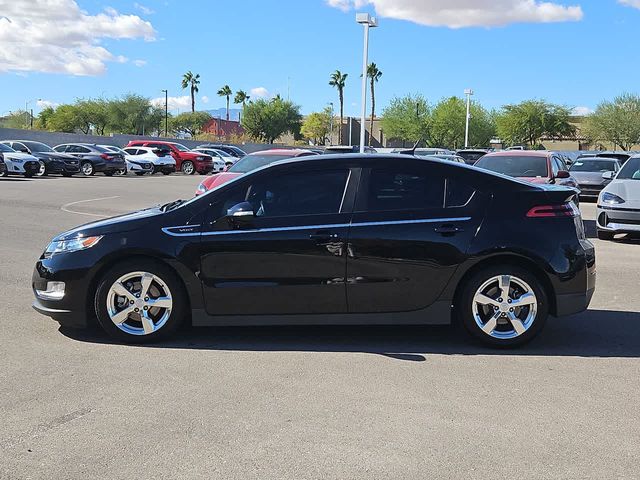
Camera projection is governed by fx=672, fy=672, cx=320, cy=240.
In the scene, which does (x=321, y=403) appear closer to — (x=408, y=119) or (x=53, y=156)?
(x=53, y=156)

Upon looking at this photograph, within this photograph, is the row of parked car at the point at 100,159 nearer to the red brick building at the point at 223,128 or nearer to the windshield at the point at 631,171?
the windshield at the point at 631,171

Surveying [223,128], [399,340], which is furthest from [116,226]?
[223,128]

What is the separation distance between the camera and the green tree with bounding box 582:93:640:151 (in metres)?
69.9

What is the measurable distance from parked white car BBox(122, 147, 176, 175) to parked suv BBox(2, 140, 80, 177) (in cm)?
517

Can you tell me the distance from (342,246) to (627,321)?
302 centimetres

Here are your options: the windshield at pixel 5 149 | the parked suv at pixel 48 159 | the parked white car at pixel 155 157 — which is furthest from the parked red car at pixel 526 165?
the parked white car at pixel 155 157

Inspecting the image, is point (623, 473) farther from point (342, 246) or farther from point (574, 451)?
point (342, 246)

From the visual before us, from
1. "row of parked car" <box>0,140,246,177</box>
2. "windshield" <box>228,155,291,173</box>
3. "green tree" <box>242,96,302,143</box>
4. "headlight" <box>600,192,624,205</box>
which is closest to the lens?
"headlight" <box>600,192,624,205</box>

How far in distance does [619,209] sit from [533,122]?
66.9m

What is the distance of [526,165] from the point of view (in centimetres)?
1329

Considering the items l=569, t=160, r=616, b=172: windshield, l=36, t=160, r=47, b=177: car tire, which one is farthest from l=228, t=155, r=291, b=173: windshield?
l=36, t=160, r=47, b=177: car tire

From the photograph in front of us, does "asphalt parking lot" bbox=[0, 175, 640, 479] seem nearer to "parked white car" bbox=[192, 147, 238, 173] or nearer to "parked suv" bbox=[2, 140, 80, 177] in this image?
"parked suv" bbox=[2, 140, 80, 177]

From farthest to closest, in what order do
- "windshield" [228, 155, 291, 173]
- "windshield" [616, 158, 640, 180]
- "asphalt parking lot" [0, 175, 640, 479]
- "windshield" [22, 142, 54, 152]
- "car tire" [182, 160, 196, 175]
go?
"car tire" [182, 160, 196, 175] → "windshield" [22, 142, 54, 152] → "windshield" [228, 155, 291, 173] → "windshield" [616, 158, 640, 180] → "asphalt parking lot" [0, 175, 640, 479]

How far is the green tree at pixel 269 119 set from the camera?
98.3m
